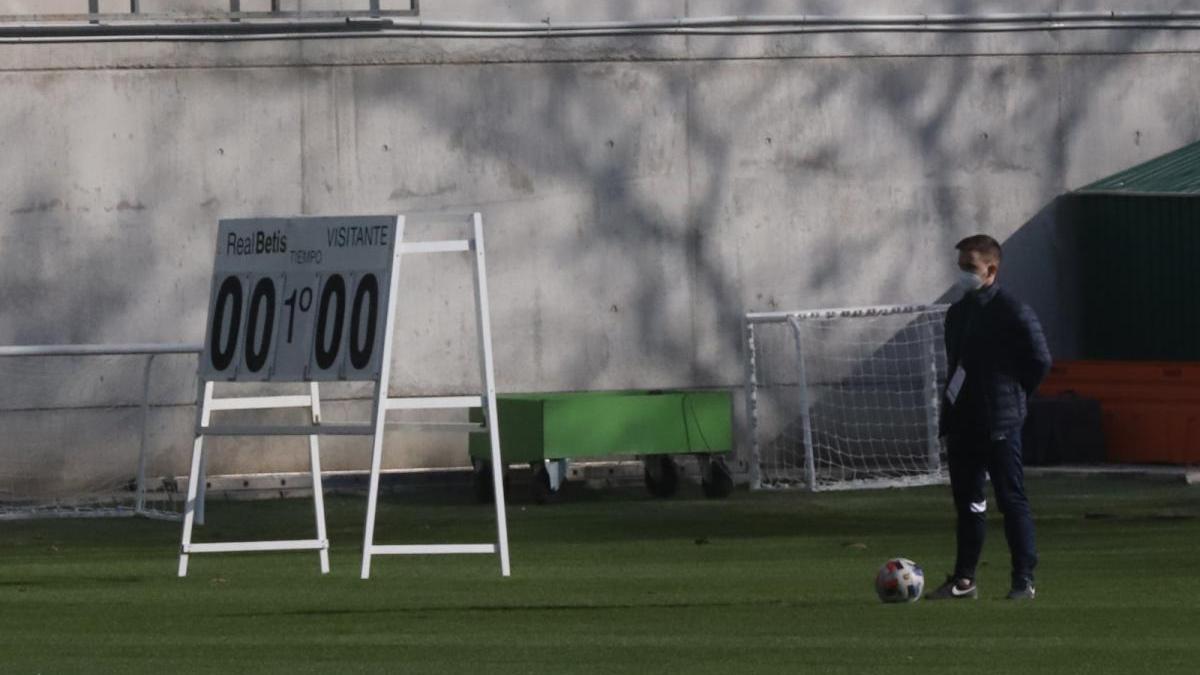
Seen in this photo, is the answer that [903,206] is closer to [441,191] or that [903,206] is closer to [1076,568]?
[441,191]

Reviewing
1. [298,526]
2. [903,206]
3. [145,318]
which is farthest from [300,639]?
[903,206]

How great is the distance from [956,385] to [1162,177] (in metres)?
13.6

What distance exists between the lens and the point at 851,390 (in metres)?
26.6

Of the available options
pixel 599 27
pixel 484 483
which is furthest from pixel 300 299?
pixel 599 27

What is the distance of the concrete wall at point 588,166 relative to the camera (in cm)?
2431

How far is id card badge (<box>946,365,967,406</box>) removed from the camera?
44.1ft

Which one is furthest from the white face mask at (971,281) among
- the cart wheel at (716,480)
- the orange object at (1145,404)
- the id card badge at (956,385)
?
the orange object at (1145,404)

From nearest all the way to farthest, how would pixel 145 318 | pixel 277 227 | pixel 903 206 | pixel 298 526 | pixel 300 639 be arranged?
pixel 300 639
pixel 277 227
pixel 298 526
pixel 145 318
pixel 903 206

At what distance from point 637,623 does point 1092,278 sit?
52.5ft

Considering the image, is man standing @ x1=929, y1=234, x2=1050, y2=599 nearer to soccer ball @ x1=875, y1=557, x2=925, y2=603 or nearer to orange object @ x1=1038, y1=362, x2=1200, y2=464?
soccer ball @ x1=875, y1=557, x2=925, y2=603

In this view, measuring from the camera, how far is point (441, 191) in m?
25.3

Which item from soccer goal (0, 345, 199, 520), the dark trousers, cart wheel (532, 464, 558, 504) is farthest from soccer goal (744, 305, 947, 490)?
the dark trousers

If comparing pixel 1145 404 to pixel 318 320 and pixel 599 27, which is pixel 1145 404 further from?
pixel 318 320

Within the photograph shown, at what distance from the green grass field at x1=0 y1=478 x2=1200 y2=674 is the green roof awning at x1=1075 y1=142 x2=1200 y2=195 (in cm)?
451
